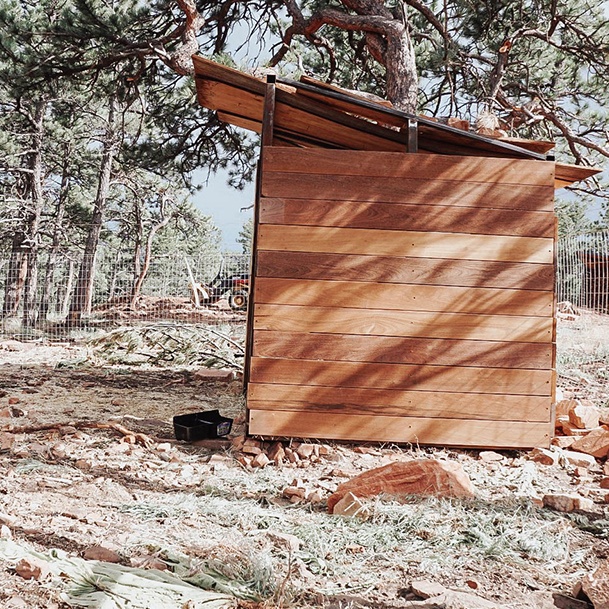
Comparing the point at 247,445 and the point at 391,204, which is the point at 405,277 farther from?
the point at 247,445

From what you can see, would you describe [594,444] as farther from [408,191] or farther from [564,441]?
[408,191]

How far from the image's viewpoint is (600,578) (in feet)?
8.18

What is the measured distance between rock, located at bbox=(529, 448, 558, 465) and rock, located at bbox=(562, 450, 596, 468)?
0.08 m

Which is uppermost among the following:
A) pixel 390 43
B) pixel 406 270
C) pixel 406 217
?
pixel 390 43

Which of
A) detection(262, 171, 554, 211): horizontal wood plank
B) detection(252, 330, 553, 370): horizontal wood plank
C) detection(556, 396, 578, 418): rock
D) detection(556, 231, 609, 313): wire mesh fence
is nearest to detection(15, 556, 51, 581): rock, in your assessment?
detection(252, 330, 553, 370): horizontal wood plank

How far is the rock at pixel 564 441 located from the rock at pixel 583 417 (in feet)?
0.82

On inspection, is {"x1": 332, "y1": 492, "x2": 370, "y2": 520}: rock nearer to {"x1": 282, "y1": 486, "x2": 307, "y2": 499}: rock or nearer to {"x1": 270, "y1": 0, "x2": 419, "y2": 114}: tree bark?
{"x1": 282, "y1": 486, "x2": 307, "y2": 499}: rock

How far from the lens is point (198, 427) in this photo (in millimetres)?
4883

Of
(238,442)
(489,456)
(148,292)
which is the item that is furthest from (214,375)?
(148,292)

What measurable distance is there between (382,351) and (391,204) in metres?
1.09

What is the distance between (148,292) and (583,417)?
37.3 feet

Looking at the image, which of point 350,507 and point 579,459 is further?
point 579,459

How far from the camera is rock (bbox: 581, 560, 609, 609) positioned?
226 centimetres

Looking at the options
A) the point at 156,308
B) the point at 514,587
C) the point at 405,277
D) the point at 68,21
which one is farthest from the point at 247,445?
the point at 156,308
